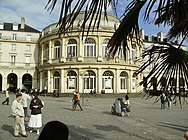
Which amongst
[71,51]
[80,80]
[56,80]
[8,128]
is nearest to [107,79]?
[80,80]

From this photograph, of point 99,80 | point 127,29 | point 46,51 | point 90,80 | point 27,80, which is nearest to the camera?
point 127,29

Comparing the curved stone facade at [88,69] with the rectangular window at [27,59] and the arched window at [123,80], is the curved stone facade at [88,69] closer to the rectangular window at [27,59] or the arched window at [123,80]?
the arched window at [123,80]

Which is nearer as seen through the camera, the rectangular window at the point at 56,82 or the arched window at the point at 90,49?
the arched window at the point at 90,49

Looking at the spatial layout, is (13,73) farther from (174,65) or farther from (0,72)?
(174,65)

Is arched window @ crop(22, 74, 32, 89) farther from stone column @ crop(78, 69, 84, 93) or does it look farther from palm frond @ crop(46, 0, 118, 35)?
palm frond @ crop(46, 0, 118, 35)

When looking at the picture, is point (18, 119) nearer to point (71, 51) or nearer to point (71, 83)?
point (71, 83)

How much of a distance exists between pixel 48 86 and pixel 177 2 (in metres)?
50.9

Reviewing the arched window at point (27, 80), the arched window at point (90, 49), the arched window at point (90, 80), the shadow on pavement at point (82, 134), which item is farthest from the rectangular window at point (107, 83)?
the shadow on pavement at point (82, 134)

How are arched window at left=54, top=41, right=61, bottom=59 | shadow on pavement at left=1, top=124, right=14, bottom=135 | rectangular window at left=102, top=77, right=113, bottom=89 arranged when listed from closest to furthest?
shadow on pavement at left=1, top=124, right=14, bottom=135 < rectangular window at left=102, top=77, right=113, bottom=89 < arched window at left=54, top=41, right=61, bottom=59

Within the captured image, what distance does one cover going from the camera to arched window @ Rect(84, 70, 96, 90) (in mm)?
50031

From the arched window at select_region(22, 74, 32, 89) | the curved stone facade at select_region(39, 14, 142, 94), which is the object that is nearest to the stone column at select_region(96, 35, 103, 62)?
the curved stone facade at select_region(39, 14, 142, 94)

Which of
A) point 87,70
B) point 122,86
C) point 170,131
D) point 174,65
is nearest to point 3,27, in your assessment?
point 87,70

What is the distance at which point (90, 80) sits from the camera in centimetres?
5050

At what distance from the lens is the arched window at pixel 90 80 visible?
50.0 metres
